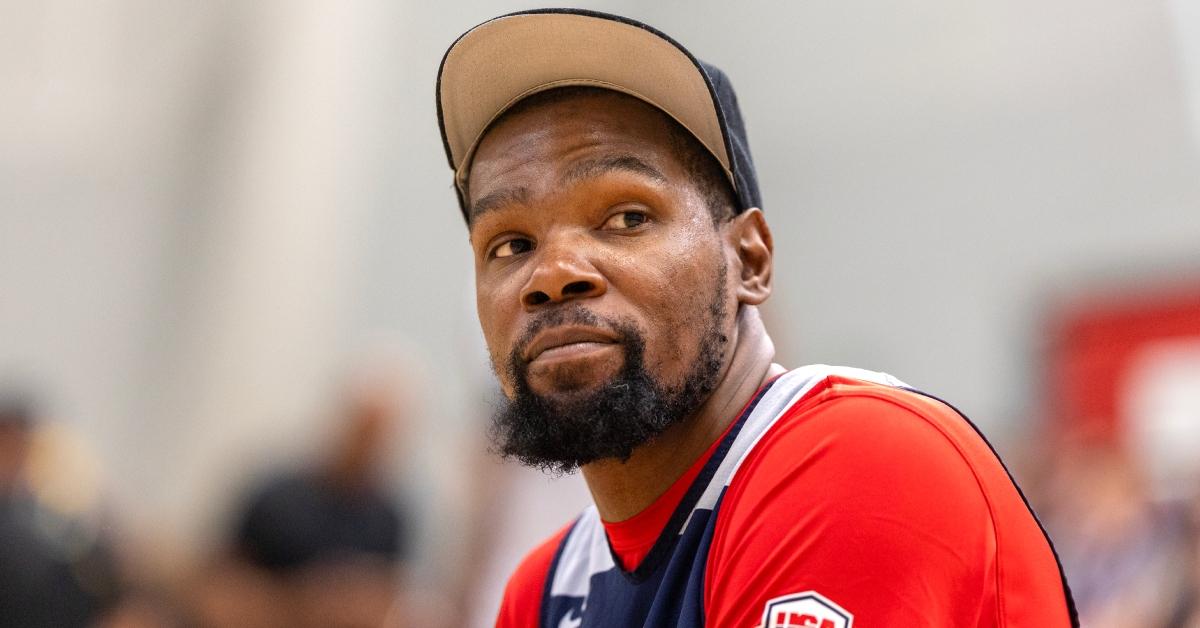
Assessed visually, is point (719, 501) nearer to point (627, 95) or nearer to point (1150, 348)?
point (627, 95)

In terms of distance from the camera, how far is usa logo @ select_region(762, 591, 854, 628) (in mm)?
1429

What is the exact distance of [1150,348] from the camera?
9.03 m

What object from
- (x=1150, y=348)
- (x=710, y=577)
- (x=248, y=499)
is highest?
(x=710, y=577)

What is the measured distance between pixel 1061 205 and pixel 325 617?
6483mm

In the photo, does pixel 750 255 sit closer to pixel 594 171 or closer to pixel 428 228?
pixel 594 171

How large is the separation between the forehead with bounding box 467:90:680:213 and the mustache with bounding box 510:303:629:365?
0.21 meters

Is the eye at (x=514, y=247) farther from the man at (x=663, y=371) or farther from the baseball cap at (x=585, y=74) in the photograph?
the baseball cap at (x=585, y=74)

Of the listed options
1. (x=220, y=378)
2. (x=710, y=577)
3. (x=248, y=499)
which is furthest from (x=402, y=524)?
(x=710, y=577)

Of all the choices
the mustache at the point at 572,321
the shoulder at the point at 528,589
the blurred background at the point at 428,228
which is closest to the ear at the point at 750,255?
the mustache at the point at 572,321

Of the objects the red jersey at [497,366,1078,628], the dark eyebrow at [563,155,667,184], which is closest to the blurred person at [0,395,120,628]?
the red jersey at [497,366,1078,628]

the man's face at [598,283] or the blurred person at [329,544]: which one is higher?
the man's face at [598,283]

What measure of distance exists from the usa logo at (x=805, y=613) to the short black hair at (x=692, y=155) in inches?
26.7

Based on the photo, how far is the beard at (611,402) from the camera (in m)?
1.82

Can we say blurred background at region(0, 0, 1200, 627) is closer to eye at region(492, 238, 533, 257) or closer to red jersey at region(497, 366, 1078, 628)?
eye at region(492, 238, 533, 257)
